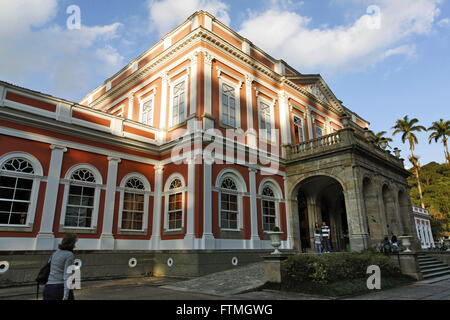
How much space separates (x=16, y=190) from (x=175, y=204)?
576cm

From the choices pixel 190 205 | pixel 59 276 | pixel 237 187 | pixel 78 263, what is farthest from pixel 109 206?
pixel 59 276

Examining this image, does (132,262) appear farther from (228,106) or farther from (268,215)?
(228,106)

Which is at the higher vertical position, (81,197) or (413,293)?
(81,197)

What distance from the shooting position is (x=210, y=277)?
35.7 ft

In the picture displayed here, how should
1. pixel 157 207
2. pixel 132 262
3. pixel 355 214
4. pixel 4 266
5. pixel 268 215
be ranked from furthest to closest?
pixel 268 215
pixel 157 207
pixel 355 214
pixel 132 262
pixel 4 266

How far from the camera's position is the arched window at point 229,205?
13516mm

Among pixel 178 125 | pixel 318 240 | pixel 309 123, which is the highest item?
pixel 309 123

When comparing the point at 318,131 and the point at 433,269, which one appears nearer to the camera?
the point at 433,269

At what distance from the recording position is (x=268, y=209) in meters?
15.8

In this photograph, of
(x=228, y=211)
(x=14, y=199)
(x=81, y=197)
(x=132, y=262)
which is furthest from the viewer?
(x=228, y=211)

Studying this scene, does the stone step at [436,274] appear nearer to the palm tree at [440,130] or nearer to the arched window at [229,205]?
the arched window at [229,205]

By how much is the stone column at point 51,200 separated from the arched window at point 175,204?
436cm
